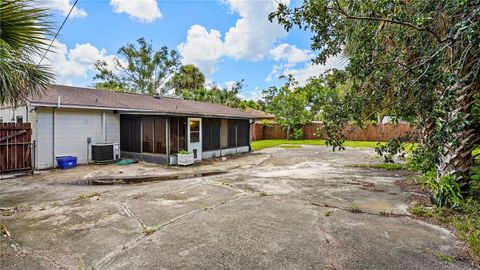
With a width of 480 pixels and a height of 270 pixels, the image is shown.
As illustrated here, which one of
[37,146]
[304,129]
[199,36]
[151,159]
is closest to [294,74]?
[304,129]

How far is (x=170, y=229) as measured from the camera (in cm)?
399

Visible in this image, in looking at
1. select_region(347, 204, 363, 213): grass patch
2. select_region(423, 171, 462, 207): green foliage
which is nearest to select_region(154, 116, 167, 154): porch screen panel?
select_region(347, 204, 363, 213): grass patch

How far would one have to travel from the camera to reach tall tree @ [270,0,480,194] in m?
2.57

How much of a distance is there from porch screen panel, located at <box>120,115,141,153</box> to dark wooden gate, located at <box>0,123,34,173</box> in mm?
3628

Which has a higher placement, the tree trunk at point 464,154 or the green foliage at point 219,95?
the green foliage at point 219,95

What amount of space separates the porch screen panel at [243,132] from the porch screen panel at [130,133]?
565 centimetres

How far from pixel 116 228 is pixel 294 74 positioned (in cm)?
2844

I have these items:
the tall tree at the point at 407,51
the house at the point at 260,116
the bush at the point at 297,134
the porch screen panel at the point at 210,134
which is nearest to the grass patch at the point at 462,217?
the tall tree at the point at 407,51

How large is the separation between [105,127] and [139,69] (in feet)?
63.9

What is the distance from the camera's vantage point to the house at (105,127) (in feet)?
30.8

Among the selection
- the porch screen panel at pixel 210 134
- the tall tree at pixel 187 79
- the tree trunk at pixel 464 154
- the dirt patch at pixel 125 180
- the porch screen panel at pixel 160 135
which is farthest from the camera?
the tall tree at pixel 187 79

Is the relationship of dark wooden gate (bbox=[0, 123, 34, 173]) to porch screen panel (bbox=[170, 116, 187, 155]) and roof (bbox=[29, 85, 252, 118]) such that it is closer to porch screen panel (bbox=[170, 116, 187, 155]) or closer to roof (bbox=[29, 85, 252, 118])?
roof (bbox=[29, 85, 252, 118])

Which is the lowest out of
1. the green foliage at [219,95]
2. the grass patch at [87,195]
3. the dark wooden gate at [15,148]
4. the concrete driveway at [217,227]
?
the concrete driveway at [217,227]

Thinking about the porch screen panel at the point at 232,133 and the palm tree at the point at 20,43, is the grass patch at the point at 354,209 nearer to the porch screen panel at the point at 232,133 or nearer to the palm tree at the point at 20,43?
the palm tree at the point at 20,43
